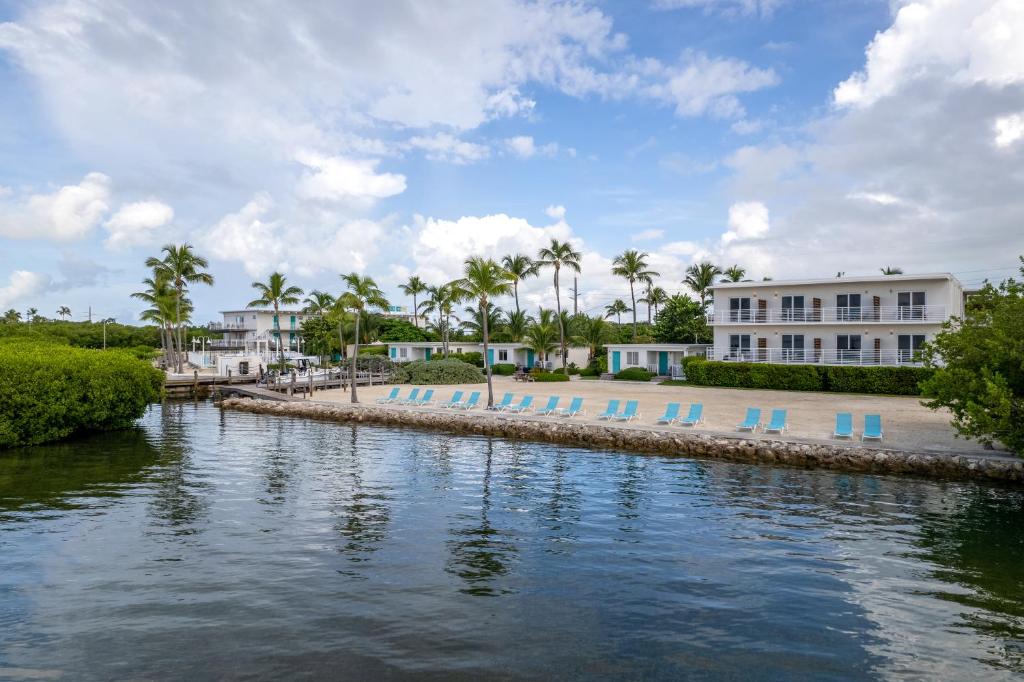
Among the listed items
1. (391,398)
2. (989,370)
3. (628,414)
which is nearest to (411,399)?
(391,398)

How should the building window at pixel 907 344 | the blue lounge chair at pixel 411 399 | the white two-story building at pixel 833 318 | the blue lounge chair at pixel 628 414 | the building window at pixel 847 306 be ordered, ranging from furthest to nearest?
the building window at pixel 847 306 → the white two-story building at pixel 833 318 → the building window at pixel 907 344 → the blue lounge chair at pixel 411 399 → the blue lounge chair at pixel 628 414

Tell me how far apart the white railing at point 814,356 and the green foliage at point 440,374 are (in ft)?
58.1

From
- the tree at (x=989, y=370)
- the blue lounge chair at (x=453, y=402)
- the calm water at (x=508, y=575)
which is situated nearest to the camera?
the calm water at (x=508, y=575)

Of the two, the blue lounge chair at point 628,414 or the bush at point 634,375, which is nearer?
the blue lounge chair at point 628,414

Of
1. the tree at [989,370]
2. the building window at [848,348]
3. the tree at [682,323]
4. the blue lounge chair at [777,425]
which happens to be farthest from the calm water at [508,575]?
the tree at [682,323]

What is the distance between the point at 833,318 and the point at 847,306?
1.12 m

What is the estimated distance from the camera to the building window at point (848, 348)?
40.2 metres

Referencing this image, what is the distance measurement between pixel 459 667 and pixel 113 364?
90.2ft

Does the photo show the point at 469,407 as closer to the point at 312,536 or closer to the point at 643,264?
the point at 312,536

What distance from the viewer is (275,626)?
367 inches

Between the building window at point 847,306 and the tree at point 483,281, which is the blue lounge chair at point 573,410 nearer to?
the tree at point 483,281

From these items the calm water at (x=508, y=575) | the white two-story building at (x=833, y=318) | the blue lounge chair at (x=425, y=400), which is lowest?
the calm water at (x=508, y=575)

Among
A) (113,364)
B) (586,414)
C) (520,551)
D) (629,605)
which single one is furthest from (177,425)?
(629,605)

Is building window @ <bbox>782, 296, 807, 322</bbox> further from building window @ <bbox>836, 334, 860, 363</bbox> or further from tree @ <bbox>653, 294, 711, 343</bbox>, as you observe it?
tree @ <bbox>653, 294, 711, 343</bbox>
